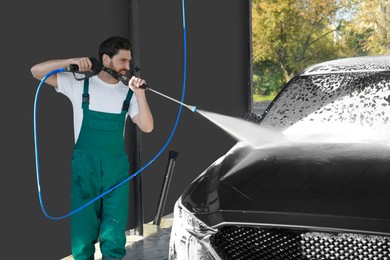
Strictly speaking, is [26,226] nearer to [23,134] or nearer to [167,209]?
[23,134]

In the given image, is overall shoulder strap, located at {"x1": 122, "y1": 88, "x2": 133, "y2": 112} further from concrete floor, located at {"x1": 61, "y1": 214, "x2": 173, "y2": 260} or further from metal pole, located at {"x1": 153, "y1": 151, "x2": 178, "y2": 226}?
metal pole, located at {"x1": 153, "y1": 151, "x2": 178, "y2": 226}

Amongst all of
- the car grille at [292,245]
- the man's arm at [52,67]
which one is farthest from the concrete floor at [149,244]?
the car grille at [292,245]

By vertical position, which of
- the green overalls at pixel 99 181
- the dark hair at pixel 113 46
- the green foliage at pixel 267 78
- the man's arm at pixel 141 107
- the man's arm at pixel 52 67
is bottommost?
the green foliage at pixel 267 78

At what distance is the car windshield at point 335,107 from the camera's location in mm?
4207

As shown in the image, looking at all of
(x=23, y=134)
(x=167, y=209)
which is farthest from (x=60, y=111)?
(x=167, y=209)

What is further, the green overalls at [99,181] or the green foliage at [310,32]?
the green foliage at [310,32]

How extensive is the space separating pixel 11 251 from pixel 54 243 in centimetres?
50

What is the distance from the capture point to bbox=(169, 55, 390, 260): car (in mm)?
3006

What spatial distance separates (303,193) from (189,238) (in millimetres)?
593

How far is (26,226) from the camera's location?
5.42 meters

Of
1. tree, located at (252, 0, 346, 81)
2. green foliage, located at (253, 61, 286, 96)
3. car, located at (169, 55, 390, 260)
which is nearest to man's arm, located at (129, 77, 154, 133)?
car, located at (169, 55, 390, 260)

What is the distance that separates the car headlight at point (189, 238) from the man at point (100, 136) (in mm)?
1488

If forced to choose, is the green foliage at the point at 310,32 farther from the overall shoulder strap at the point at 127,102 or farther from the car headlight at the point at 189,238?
the car headlight at the point at 189,238

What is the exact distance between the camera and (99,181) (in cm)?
503
